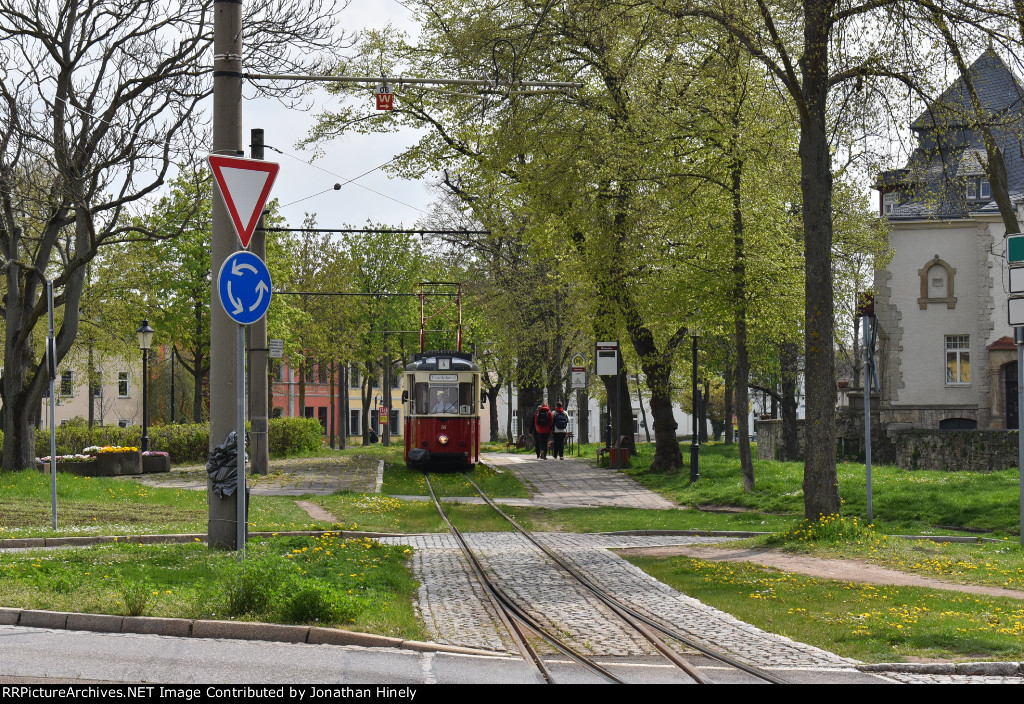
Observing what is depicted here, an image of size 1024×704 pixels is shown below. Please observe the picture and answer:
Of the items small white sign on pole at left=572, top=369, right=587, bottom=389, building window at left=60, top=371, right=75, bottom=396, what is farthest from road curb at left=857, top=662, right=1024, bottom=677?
building window at left=60, top=371, right=75, bottom=396

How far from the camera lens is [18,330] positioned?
23922mm

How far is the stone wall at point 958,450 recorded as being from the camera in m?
27.6

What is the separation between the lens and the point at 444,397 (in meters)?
29.6

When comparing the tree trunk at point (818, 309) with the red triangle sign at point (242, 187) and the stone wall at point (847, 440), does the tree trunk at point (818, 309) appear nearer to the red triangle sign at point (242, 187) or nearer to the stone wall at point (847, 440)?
the red triangle sign at point (242, 187)

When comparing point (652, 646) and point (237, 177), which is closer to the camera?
point (652, 646)

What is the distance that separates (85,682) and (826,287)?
11562 mm

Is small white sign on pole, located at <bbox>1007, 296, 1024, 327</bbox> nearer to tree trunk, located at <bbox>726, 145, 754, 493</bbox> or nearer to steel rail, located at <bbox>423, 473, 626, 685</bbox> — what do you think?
steel rail, located at <bbox>423, 473, 626, 685</bbox>

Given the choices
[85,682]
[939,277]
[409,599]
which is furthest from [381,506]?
[939,277]

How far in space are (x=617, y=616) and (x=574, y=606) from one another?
24.9 inches

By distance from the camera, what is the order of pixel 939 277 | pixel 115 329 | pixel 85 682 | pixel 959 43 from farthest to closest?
pixel 939 277 < pixel 115 329 < pixel 959 43 < pixel 85 682

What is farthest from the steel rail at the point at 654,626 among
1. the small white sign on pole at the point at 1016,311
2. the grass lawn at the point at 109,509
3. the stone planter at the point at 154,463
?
the stone planter at the point at 154,463

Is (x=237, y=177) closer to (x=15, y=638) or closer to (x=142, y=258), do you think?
(x=15, y=638)

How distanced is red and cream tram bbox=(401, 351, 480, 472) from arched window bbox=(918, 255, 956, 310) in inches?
1060

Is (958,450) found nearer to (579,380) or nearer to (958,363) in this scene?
(579,380)
